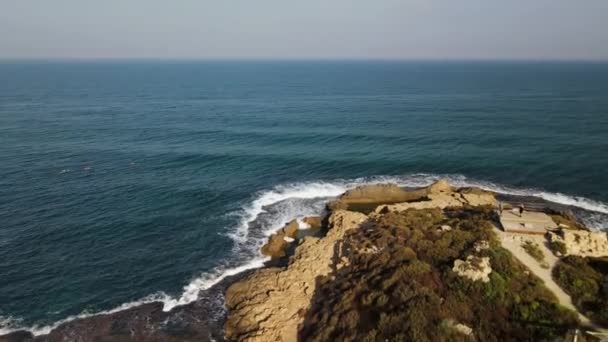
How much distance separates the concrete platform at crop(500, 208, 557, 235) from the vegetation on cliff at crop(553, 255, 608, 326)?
167 inches

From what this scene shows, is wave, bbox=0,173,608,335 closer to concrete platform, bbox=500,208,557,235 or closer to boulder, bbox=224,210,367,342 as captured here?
boulder, bbox=224,210,367,342

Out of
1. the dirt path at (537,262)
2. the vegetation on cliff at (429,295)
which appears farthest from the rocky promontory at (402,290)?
the dirt path at (537,262)

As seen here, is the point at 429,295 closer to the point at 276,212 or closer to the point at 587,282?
the point at 587,282

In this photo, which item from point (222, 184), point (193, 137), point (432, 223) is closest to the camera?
point (432, 223)

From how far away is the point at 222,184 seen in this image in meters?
56.2

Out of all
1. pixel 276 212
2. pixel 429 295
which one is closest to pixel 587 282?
pixel 429 295

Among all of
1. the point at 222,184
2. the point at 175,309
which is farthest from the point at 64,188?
the point at 175,309

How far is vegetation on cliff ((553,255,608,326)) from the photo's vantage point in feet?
78.5

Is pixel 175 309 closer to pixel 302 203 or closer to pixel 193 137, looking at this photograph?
pixel 302 203

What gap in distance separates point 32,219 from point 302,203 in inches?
1354

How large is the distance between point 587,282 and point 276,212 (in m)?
33.2

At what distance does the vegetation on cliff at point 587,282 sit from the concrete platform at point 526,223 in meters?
4.25

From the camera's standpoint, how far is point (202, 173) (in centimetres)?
5966

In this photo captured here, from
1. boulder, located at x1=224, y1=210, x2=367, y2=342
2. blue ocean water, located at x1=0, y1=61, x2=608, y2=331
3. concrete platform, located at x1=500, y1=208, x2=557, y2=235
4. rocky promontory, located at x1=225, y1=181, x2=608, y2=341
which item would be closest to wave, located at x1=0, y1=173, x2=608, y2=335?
blue ocean water, located at x1=0, y1=61, x2=608, y2=331
